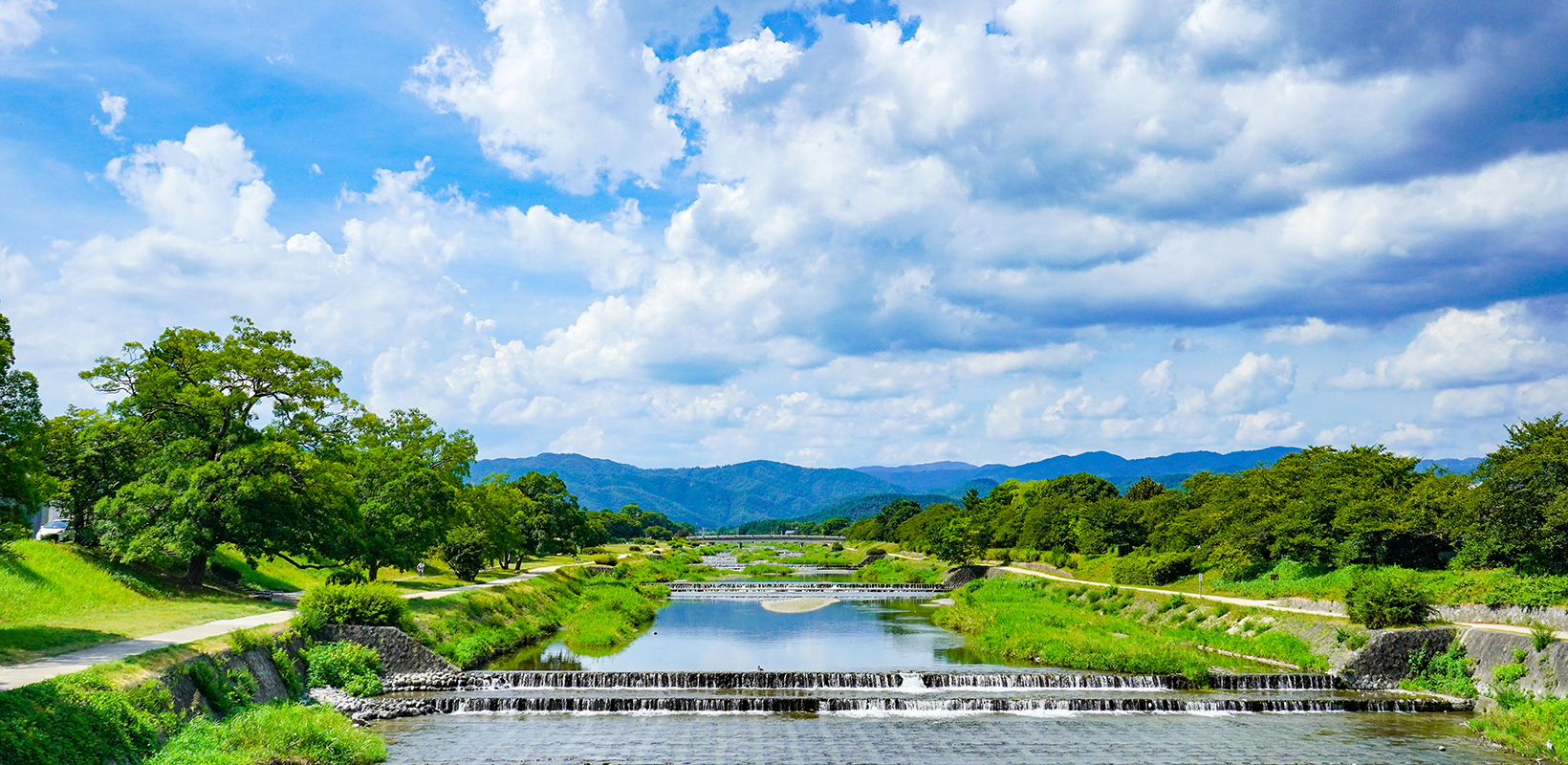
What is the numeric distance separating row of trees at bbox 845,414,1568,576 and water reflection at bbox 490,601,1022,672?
905 inches

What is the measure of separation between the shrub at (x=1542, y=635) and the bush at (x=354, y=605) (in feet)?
152

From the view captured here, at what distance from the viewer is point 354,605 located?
39875mm

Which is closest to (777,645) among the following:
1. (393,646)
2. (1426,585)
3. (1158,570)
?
(393,646)

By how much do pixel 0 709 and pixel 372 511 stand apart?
36906 mm

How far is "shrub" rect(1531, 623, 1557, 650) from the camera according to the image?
33188 mm

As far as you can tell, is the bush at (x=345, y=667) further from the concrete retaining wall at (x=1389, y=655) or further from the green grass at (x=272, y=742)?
the concrete retaining wall at (x=1389, y=655)

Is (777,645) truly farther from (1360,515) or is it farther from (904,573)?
(904,573)

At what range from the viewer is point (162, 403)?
45.5 metres

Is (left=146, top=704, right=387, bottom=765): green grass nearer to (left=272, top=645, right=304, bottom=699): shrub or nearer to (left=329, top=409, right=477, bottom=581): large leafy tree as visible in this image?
(left=272, top=645, right=304, bottom=699): shrub

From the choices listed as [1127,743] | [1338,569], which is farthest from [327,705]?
[1338,569]

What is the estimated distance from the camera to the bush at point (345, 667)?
35.7m

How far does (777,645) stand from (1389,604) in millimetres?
30328

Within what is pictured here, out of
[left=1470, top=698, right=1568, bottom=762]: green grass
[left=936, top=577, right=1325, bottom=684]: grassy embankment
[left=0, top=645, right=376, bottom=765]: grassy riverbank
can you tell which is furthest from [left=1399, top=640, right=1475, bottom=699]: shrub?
[left=0, top=645, right=376, bottom=765]: grassy riverbank

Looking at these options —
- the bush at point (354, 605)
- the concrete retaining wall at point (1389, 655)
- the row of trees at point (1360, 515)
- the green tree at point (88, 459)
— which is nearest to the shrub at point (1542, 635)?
the concrete retaining wall at point (1389, 655)
